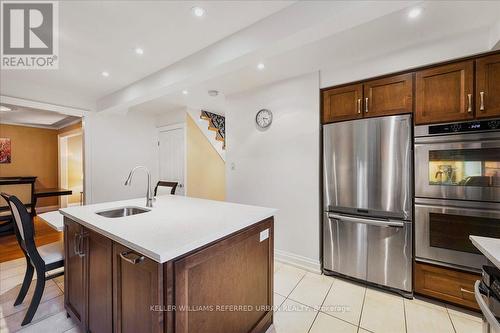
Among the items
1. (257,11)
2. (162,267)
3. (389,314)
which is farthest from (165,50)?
(389,314)

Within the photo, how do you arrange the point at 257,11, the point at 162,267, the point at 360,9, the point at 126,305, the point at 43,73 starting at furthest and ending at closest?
the point at 43,73 < the point at 257,11 < the point at 360,9 < the point at 126,305 < the point at 162,267

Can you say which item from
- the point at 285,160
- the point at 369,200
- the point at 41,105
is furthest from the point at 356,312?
the point at 41,105

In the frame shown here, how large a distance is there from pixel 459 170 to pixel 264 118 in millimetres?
2087

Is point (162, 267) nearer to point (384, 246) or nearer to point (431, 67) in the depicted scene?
point (384, 246)

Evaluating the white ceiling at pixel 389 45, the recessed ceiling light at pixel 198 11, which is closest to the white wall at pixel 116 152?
the white ceiling at pixel 389 45

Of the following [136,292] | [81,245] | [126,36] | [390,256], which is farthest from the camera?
[390,256]

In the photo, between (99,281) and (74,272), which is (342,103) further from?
(74,272)

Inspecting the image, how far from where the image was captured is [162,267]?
0.97m

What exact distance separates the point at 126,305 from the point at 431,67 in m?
2.95

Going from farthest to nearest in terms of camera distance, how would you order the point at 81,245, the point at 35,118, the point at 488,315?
the point at 35,118, the point at 81,245, the point at 488,315

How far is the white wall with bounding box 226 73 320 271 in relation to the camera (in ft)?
8.66

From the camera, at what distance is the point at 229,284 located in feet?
4.24

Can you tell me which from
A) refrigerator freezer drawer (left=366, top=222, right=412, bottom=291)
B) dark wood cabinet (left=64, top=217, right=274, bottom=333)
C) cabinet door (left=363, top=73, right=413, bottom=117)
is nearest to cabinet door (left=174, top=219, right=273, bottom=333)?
dark wood cabinet (left=64, top=217, right=274, bottom=333)

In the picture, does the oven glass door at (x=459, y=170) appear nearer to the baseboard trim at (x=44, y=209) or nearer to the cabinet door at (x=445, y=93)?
the cabinet door at (x=445, y=93)
